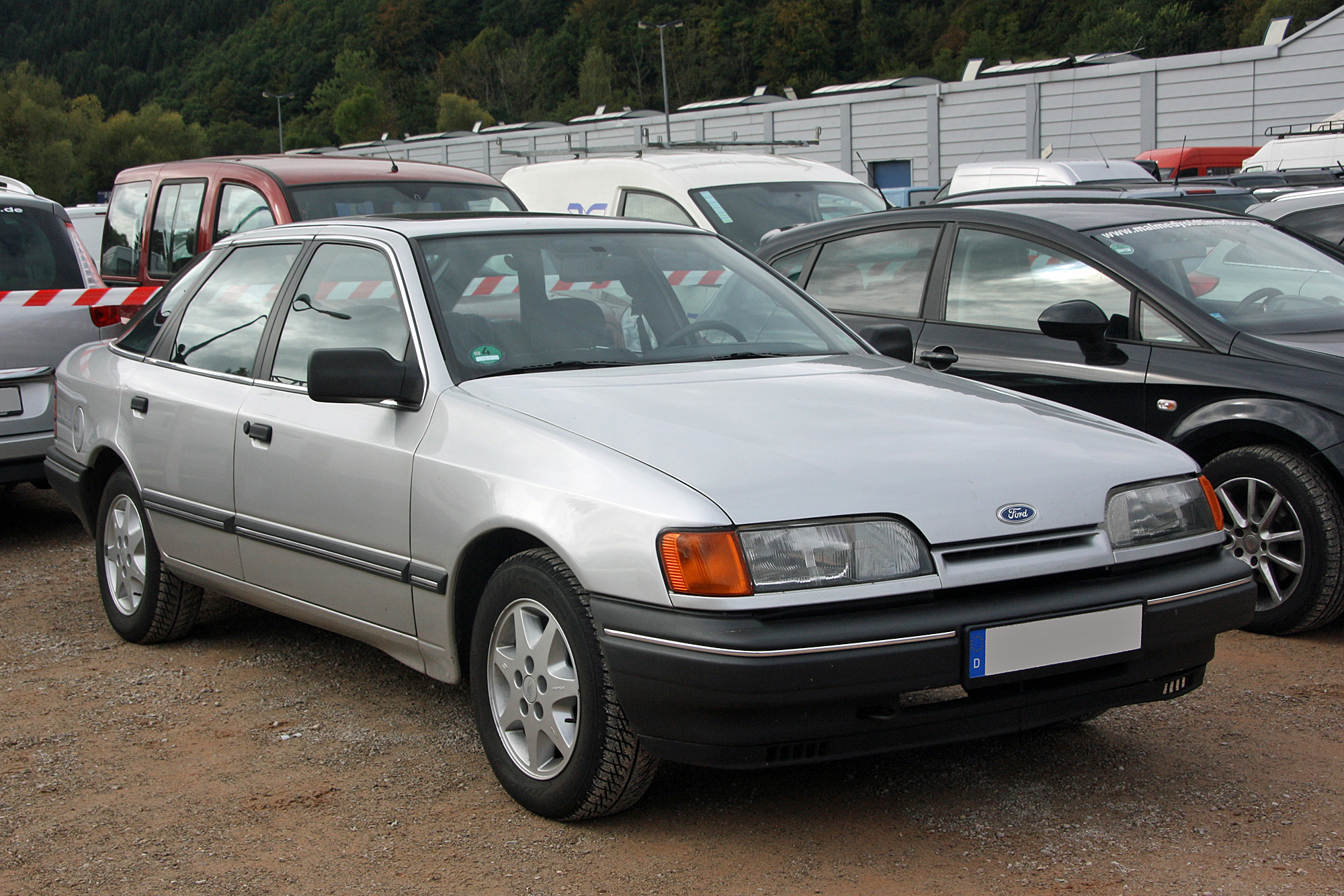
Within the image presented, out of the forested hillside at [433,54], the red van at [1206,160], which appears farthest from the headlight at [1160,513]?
the forested hillside at [433,54]

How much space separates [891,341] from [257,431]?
6.75ft

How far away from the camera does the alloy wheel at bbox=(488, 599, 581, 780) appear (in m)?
3.41

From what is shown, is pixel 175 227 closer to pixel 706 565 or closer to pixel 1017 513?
pixel 706 565

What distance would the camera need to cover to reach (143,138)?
3620 inches

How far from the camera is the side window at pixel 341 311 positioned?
13.9 feet

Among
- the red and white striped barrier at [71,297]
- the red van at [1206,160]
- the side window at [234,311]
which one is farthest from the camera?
the red van at [1206,160]

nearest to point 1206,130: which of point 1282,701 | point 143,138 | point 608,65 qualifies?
point 1282,701

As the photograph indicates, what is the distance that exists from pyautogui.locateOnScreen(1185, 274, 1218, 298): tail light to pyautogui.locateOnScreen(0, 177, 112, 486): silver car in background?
5015 mm

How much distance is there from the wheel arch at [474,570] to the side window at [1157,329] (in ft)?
9.92

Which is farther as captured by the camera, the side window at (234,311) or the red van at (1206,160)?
the red van at (1206,160)

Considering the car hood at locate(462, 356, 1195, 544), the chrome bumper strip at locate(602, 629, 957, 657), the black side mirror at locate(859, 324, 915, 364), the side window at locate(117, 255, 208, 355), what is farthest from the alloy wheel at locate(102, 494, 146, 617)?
the chrome bumper strip at locate(602, 629, 957, 657)

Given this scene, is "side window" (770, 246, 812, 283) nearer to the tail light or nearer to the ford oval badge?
the tail light

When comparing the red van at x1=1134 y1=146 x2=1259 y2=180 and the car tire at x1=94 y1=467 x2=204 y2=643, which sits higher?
the red van at x1=1134 y1=146 x2=1259 y2=180

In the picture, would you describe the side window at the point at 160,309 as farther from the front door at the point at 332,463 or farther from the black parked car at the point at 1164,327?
the black parked car at the point at 1164,327
